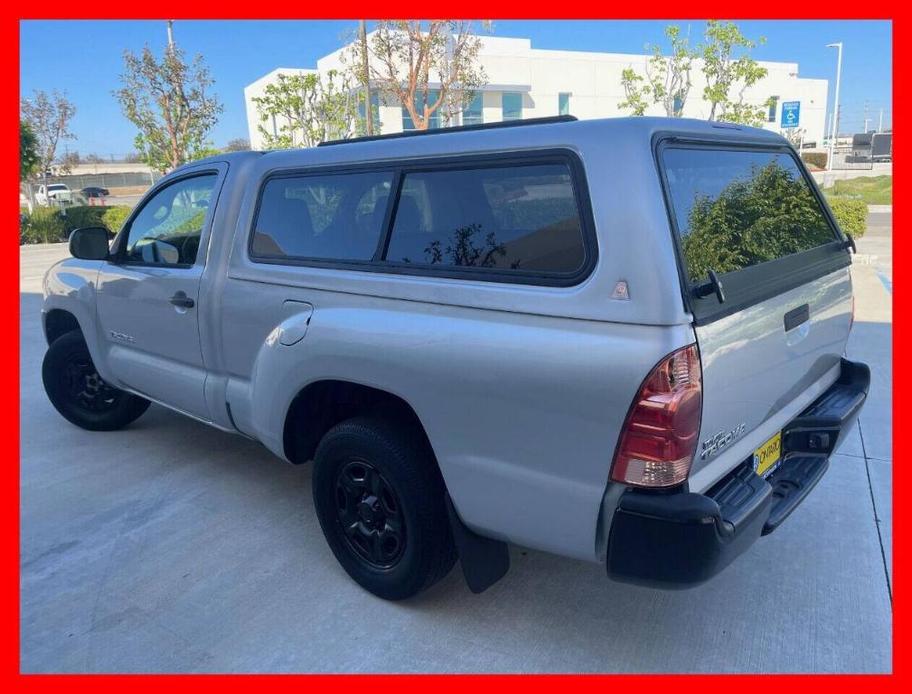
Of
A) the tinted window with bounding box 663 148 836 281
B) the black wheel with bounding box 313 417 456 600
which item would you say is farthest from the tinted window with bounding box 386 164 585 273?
the black wheel with bounding box 313 417 456 600

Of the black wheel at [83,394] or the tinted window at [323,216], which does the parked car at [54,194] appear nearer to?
the black wheel at [83,394]

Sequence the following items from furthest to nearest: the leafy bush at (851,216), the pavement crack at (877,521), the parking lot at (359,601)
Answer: the leafy bush at (851,216) < the pavement crack at (877,521) < the parking lot at (359,601)

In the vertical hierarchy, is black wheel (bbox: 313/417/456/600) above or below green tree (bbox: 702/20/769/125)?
below

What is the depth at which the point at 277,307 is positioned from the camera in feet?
9.93

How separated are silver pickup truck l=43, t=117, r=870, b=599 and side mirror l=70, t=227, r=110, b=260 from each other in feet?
3.13

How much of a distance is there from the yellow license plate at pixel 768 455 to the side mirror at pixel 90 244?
3.86 metres

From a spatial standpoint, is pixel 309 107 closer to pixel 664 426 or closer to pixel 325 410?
pixel 325 410

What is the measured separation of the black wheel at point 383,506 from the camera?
101 inches

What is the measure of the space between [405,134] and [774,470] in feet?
6.78

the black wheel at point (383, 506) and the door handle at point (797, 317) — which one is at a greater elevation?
the door handle at point (797, 317)

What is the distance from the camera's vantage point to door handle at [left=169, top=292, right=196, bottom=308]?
350 cm

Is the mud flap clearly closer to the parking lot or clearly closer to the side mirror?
the parking lot

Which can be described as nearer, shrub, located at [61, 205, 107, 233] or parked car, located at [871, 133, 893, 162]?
shrub, located at [61, 205, 107, 233]

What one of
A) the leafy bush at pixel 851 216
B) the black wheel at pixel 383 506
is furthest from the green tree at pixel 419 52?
the black wheel at pixel 383 506
